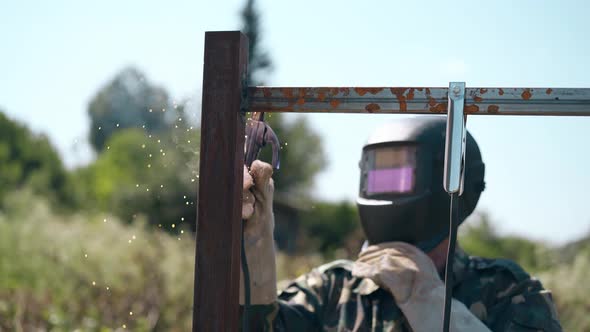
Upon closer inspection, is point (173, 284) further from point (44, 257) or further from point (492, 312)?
point (492, 312)

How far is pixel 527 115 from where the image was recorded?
1.57 metres

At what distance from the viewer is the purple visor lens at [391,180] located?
258 centimetres

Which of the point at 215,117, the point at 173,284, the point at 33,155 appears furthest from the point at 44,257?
the point at 33,155

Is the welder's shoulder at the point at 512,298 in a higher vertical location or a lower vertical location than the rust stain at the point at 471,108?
lower

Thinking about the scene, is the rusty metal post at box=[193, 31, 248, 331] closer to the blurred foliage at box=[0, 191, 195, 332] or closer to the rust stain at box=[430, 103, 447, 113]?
the rust stain at box=[430, 103, 447, 113]

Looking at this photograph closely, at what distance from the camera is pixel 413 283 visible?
2408 millimetres

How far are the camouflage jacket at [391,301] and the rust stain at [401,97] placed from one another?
2.88 ft

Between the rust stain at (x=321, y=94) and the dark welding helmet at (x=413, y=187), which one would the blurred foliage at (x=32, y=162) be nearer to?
the dark welding helmet at (x=413, y=187)

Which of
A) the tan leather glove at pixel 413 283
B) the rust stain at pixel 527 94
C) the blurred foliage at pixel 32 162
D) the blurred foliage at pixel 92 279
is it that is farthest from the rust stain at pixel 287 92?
the blurred foliage at pixel 32 162

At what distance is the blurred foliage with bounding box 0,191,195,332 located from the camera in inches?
209

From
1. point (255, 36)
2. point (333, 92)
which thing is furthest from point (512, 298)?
point (255, 36)

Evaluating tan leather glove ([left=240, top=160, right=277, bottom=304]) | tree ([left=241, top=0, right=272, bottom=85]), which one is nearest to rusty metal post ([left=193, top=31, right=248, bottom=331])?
tan leather glove ([left=240, top=160, right=277, bottom=304])

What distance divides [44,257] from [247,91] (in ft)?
21.9

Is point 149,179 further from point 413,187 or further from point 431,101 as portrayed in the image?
point 431,101
